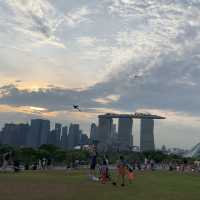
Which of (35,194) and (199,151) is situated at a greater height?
(199,151)

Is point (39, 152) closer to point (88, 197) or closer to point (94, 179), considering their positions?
point (94, 179)

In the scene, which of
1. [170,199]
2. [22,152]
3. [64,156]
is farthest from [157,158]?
[170,199]

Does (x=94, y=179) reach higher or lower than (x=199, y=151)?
lower

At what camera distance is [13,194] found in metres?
17.7

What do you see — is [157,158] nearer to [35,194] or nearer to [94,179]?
[94,179]

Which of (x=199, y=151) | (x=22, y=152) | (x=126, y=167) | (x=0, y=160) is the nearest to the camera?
(x=126, y=167)

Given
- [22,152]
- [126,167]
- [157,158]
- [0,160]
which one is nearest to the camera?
[126,167]

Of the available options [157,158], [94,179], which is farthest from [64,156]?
[94,179]

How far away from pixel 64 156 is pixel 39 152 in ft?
22.8

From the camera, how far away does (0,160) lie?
5006 cm

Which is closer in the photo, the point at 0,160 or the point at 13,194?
the point at 13,194

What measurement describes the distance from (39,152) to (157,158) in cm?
5160

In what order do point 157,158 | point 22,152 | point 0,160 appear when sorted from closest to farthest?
point 0,160
point 22,152
point 157,158

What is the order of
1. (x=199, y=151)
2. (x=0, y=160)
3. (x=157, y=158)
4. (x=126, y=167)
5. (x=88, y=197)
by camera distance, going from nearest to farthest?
(x=88, y=197) < (x=126, y=167) < (x=0, y=160) < (x=157, y=158) < (x=199, y=151)
